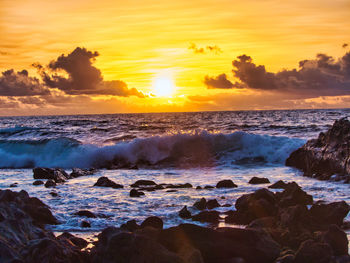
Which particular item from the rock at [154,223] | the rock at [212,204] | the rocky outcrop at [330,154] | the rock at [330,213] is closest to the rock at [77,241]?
the rock at [154,223]

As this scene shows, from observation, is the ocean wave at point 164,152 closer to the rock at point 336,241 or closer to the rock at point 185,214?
the rock at point 185,214

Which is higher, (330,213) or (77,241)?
(330,213)

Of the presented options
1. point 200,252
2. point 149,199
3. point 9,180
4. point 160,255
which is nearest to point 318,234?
point 200,252

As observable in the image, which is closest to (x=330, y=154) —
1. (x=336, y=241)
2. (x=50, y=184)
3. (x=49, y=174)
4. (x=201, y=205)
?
(x=201, y=205)

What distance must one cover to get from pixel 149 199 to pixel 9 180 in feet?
23.0

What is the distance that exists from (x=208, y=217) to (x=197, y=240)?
2.32 meters

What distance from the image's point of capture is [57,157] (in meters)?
24.3

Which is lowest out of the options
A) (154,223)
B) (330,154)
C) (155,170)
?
(155,170)

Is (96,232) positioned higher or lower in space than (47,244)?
lower

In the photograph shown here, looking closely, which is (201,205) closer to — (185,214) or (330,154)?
(185,214)

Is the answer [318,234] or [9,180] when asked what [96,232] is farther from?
[9,180]

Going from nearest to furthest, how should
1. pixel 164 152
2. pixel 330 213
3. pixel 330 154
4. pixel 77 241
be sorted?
1. pixel 77 241
2. pixel 330 213
3. pixel 330 154
4. pixel 164 152

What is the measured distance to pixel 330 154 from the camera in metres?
14.0

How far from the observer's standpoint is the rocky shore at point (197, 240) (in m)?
4.80
